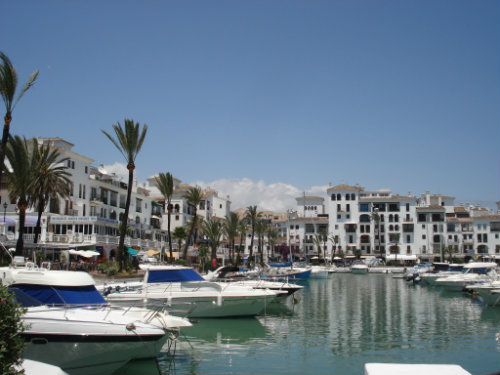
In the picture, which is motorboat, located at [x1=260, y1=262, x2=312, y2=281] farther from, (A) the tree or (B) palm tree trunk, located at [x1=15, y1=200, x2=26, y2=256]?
(A) the tree

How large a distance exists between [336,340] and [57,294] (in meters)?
12.6

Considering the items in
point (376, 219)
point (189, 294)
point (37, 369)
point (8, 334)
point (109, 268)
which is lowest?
point (189, 294)

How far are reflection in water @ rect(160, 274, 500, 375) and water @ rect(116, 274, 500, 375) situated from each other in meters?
0.03

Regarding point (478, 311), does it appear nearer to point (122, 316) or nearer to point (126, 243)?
point (122, 316)

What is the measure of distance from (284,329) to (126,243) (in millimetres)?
36388

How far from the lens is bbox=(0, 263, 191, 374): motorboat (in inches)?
539

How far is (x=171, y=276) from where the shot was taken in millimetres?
26719

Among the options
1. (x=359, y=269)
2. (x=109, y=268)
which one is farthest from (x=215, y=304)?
(x=359, y=269)

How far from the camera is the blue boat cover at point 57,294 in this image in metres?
16.0

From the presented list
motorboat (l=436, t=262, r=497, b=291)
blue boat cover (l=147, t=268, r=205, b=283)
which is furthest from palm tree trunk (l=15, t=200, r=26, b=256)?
motorboat (l=436, t=262, r=497, b=291)

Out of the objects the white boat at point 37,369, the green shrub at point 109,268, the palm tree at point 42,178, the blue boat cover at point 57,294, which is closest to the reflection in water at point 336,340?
the blue boat cover at point 57,294

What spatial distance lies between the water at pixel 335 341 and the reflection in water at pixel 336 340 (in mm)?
34

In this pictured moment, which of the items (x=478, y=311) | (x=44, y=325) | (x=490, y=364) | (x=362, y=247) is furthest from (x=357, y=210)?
(x=44, y=325)

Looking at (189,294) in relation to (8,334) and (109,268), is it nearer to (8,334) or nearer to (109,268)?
(109,268)
